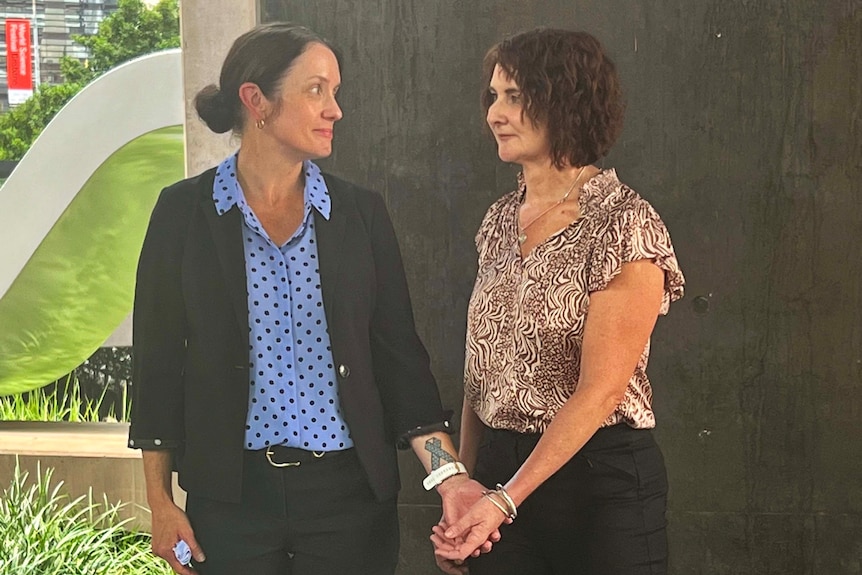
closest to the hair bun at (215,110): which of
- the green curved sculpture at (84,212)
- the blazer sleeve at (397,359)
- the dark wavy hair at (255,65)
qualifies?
the dark wavy hair at (255,65)

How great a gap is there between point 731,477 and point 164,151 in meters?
1.87

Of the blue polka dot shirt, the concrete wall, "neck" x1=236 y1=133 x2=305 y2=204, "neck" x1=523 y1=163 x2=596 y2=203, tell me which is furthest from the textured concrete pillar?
"neck" x1=523 y1=163 x2=596 y2=203

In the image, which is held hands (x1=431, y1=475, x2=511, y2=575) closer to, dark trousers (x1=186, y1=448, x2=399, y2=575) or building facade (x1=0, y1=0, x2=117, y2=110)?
dark trousers (x1=186, y1=448, x2=399, y2=575)

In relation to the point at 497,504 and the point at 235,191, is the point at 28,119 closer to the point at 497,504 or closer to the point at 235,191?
the point at 235,191

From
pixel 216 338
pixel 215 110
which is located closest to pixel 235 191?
pixel 215 110

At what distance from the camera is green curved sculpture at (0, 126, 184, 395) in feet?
8.96

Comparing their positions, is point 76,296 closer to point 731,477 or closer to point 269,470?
point 269,470

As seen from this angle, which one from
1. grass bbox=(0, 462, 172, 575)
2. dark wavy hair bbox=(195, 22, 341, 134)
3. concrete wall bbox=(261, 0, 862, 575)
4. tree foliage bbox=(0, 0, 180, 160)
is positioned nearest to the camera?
dark wavy hair bbox=(195, 22, 341, 134)

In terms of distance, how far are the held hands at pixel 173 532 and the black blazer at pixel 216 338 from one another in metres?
0.06

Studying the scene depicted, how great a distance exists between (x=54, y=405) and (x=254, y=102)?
1444 mm

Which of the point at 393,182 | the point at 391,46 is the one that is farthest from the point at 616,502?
the point at 391,46

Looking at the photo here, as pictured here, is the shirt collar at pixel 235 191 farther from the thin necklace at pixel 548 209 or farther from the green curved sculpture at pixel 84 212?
the green curved sculpture at pixel 84 212

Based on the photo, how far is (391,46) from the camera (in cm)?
250

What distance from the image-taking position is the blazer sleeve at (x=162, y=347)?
6.74 ft
